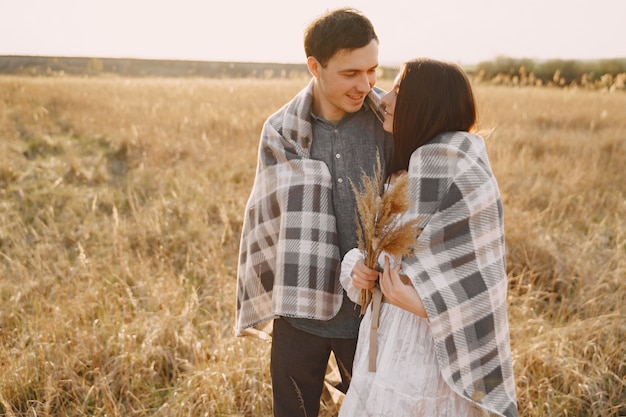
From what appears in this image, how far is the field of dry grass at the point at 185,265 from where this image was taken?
277 centimetres

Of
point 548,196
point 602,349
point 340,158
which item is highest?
point 340,158

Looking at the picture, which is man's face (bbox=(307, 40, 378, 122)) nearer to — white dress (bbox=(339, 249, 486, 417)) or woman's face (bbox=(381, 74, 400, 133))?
woman's face (bbox=(381, 74, 400, 133))

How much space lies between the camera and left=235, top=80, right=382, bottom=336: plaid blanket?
86.3 inches

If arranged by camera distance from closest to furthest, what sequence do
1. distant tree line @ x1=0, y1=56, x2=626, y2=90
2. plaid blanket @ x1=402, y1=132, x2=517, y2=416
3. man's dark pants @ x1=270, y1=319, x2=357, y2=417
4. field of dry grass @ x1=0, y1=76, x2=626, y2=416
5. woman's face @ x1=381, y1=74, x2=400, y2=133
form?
1. plaid blanket @ x1=402, y1=132, x2=517, y2=416
2. woman's face @ x1=381, y1=74, x2=400, y2=133
3. man's dark pants @ x1=270, y1=319, x2=357, y2=417
4. field of dry grass @ x1=0, y1=76, x2=626, y2=416
5. distant tree line @ x1=0, y1=56, x2=626, y2=90

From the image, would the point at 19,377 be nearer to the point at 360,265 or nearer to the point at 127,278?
the point at 127,278

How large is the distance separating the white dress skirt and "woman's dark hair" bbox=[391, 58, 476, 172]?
636 millimetres

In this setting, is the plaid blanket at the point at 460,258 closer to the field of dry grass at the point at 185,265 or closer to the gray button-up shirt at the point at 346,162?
the field of dry grass at the point at 185,265

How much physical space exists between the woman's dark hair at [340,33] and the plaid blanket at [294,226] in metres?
0.18

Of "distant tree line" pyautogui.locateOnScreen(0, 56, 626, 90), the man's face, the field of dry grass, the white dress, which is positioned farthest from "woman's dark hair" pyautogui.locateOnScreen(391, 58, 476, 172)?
"distant tree line" pyautogui.locateOnScreen(0, 56, 626, 90)

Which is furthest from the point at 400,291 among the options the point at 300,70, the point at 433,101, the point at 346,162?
the point at 300,70

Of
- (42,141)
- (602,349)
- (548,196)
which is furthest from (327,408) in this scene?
(42,141)

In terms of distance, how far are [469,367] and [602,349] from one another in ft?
5.90

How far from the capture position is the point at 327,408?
9.04 ft

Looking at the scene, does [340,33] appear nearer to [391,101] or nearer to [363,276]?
[391,101]
